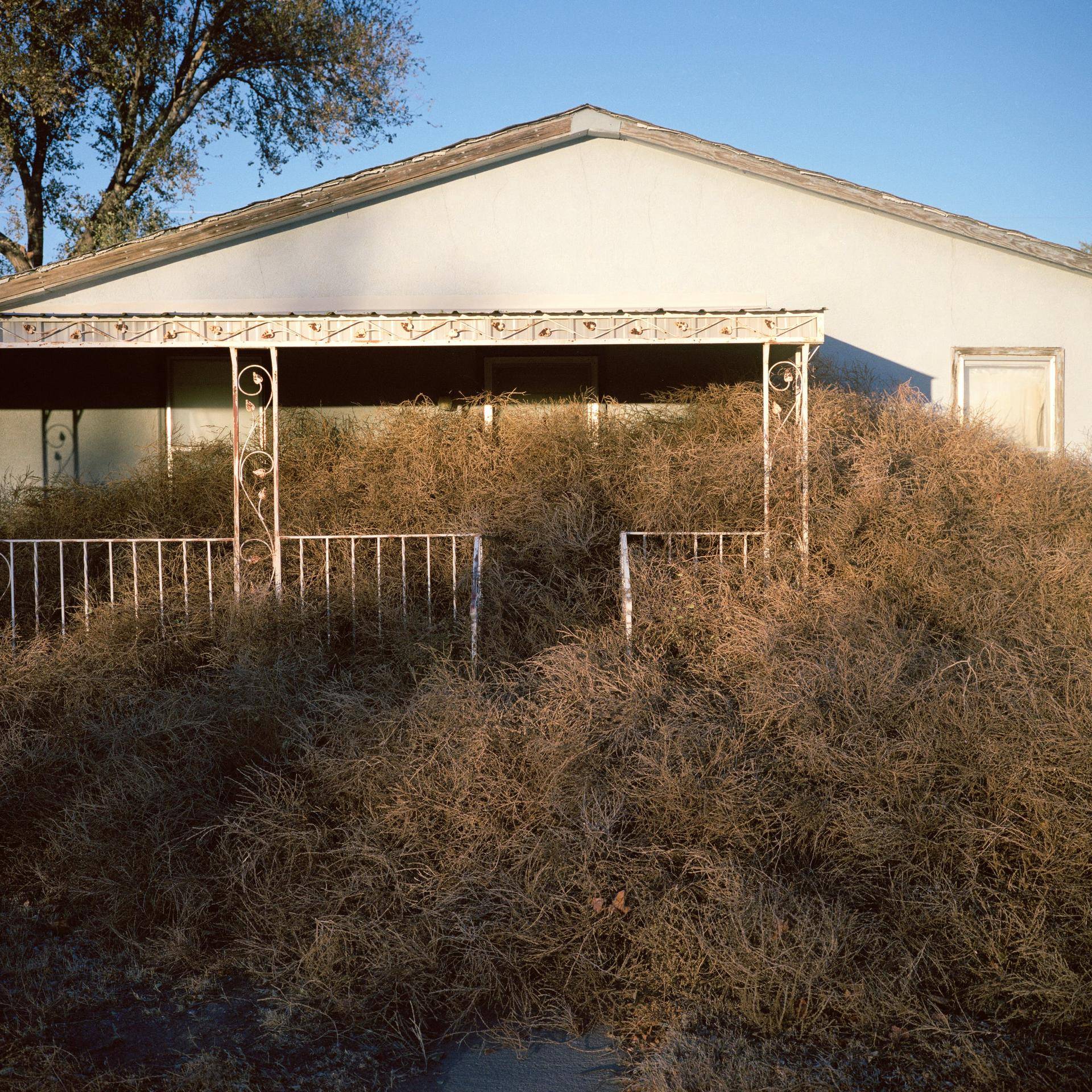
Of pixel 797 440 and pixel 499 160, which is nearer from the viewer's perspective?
pixel 797 440

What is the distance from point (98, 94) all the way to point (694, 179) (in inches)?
533

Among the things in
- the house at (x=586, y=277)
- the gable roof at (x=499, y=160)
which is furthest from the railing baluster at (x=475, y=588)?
the gable roof at (x=499, y=160)

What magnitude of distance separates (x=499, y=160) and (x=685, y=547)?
13.5 feet

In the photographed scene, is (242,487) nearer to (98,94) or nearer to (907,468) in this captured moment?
(907,468)

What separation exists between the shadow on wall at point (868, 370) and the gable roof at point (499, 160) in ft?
4.10

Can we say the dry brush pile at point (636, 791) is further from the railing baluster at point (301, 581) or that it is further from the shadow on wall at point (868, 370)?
the shadow on wall at point (868, 370)

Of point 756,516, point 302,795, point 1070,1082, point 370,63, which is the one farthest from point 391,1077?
point 370,63

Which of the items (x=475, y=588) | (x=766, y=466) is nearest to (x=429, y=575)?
(x=475, y=588)

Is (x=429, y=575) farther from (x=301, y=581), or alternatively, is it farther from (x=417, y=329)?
(x=417, y=329)

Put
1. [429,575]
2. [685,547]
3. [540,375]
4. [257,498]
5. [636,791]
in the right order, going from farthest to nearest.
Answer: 1. [540,375]
2. [257,498]
3. [685,547]
4. [429,575]
5. [636,791]

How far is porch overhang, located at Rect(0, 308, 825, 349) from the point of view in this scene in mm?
6418

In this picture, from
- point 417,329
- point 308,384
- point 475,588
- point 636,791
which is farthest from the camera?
point 308,384

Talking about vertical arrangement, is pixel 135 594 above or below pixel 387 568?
below

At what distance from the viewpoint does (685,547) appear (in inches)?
261
